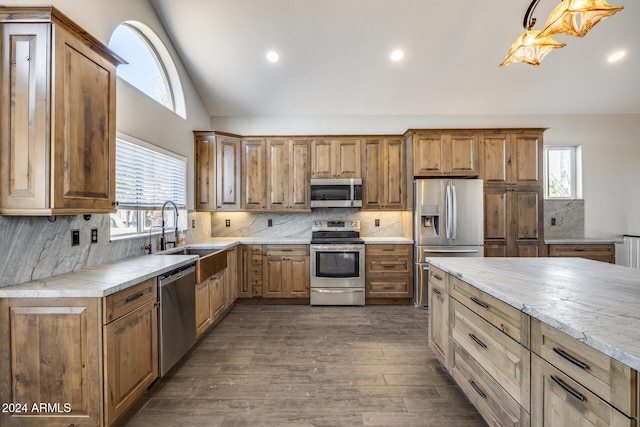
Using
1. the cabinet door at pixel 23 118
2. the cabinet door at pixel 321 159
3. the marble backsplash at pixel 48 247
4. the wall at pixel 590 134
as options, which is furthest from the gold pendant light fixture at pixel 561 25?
the marble backsplash at pixel 48 247

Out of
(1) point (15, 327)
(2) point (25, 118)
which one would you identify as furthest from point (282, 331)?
(2) point (25, 118)

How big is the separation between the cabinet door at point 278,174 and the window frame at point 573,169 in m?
4.35

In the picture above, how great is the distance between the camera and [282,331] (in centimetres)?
338

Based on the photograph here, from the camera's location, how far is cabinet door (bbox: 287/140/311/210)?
15.0 feet

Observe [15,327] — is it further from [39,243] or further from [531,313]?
[531,313]

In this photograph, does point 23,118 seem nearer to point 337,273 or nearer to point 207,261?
point 207,261

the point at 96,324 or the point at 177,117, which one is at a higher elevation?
the point at 177,117

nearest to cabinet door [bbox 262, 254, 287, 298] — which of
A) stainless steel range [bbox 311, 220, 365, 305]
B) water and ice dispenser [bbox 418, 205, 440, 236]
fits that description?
stainless steel range [bbox 311, 220, 365, 305]

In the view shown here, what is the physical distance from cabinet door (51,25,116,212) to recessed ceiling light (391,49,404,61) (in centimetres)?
323

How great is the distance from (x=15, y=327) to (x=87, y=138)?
1196mm

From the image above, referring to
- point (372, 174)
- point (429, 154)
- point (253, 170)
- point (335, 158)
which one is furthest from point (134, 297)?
point (429, 154)

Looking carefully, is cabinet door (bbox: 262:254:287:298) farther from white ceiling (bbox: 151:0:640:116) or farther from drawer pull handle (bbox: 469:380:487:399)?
drawer pull handle (bbox: 469:380:487:399)

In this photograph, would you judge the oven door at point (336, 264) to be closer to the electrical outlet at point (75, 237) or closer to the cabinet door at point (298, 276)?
the cabinet door at point (298, 276)

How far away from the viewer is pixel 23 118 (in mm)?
1688
